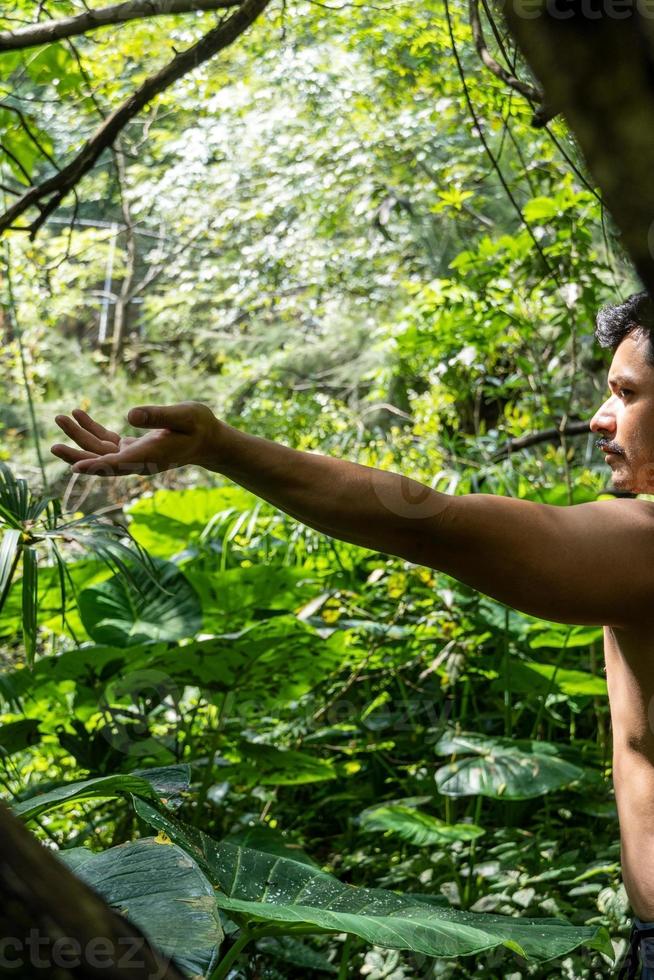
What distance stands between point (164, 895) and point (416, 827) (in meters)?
1.18

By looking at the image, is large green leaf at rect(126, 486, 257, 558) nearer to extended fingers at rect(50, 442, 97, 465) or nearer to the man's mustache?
the man's mustache

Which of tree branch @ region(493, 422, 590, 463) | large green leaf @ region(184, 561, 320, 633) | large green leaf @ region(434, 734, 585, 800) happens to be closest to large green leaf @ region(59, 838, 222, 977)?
large green leaf @ region(434, 734, 585, 800)

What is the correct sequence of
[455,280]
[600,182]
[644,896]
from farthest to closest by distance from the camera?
[455,280], [644,896], [600,182]

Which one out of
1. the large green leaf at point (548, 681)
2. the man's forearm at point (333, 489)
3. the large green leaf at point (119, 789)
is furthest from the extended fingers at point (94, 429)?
the large green leaf at point (548, 681)

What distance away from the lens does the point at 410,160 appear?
243 inches

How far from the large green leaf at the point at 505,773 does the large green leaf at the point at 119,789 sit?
890 mm

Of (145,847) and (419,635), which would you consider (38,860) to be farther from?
(419,635)

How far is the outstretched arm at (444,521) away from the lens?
3.63ft

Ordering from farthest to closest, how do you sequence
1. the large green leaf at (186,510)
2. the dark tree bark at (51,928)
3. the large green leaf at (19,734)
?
the large green leaf at (186,510) → the large green leaf at (19,734) → the dark tree bark at (51,928)

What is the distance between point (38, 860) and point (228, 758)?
8.64 feet

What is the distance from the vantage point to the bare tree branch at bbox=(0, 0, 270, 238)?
2.46m

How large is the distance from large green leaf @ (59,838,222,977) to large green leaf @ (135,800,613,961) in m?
0.06

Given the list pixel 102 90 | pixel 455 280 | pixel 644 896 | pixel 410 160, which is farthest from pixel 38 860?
pixel 410 160

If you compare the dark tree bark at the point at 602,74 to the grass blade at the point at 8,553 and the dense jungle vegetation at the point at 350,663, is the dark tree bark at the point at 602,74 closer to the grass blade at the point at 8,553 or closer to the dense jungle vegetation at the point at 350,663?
the dense jungle vegetation at the point at 350,663
